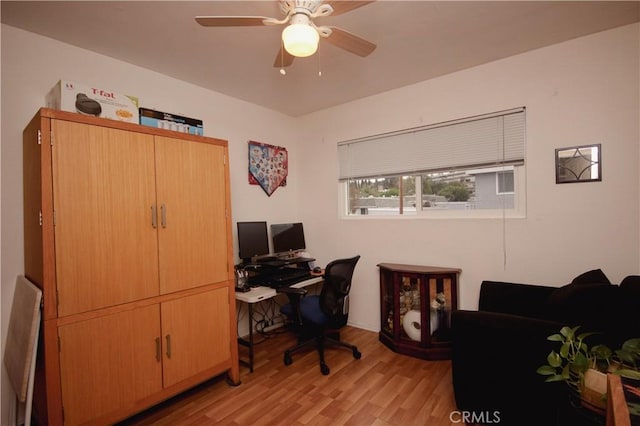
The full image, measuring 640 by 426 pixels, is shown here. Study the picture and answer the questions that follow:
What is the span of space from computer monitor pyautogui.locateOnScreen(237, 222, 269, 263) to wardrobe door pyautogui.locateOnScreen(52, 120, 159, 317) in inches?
38.5

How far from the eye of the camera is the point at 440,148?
296cm

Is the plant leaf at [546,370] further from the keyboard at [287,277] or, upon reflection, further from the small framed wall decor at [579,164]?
the keyboard at [287,277]

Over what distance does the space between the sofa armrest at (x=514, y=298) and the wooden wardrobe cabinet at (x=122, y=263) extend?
215cm

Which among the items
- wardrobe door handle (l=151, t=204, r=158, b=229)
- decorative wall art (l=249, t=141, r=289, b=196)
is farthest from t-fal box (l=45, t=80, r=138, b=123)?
decorative wall art (l=249, t=141, r=289, b=196)

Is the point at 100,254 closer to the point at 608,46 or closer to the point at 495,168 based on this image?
the point at 495,168

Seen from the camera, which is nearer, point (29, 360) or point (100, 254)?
point (29, 360)

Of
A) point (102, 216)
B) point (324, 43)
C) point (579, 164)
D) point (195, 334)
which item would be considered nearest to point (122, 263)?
point (102, 216)

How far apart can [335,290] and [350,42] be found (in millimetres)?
1867

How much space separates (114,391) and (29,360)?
49 centimetres

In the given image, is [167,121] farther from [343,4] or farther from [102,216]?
[343,4]

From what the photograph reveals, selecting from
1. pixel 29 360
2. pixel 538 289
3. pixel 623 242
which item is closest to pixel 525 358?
pixel 538 289

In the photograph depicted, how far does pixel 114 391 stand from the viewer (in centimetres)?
183

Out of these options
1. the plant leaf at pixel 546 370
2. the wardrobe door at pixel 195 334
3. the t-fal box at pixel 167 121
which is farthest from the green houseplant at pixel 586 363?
the t-fal box at pixel 167 121

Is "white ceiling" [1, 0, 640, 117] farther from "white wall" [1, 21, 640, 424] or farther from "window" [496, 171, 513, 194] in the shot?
"window" [496, 171, 513, 194]
